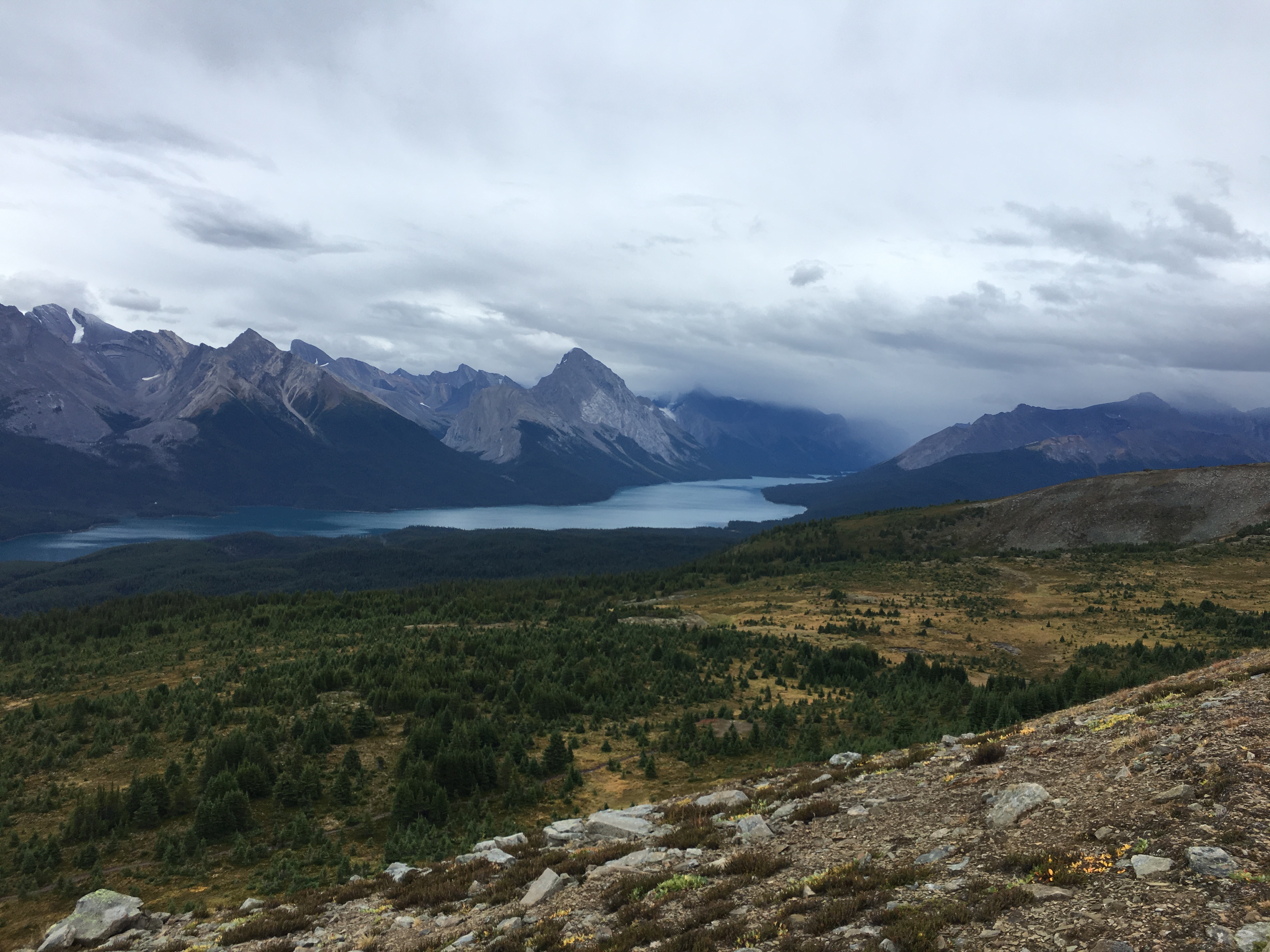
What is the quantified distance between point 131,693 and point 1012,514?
141m

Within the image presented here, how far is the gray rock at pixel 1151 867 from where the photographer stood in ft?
28.0

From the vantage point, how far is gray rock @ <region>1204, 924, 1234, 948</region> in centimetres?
687

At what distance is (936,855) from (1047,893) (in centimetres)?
251

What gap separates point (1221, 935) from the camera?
6.99 meters

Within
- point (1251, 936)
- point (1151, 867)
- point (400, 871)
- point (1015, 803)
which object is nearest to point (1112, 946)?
point (1251, 936)

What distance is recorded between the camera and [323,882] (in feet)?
61.0

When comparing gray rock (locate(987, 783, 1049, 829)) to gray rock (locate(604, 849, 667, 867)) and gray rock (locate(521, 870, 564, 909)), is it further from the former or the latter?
gray rock (locate(521, 870, 564, 909))

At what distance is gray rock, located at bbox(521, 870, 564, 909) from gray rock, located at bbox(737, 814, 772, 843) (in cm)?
413

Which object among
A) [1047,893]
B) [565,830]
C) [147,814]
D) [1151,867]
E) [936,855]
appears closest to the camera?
[1151,867]

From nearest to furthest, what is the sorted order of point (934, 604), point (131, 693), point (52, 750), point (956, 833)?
1. point (956, 833)
2. point (52, 750)
3. point (131, 693)
4. point (934, 604)

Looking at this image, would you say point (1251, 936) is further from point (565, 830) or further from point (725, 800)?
point (565, 830)

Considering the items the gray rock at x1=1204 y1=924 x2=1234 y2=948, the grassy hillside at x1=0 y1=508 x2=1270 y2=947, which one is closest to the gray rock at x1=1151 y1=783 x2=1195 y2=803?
the gray rock at x1=1204 y1=924 x2=1234 y2=948

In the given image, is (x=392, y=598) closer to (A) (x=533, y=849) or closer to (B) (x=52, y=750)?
(B) (x=52, y=750)

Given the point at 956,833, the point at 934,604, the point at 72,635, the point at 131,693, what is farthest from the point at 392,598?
the point at 956,833
